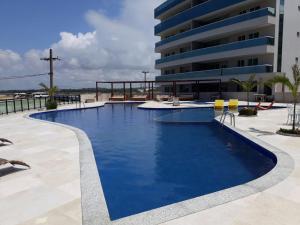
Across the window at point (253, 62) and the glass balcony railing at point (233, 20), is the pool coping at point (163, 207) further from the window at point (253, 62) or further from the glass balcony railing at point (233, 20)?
the window at point (253, 62)

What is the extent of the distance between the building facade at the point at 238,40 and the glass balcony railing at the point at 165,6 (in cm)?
35

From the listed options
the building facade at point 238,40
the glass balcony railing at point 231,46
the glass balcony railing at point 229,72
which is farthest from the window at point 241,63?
the glass balcony railing at point 231,46

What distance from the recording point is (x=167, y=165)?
29.5 feet

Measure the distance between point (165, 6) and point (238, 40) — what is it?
19.8 meters

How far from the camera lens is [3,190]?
576cm

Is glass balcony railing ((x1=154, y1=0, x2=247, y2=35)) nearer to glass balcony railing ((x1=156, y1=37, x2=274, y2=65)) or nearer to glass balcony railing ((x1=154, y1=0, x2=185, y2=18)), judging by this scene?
glass balcony railing ((x1=154, y1=0, x2=185, y2=18))

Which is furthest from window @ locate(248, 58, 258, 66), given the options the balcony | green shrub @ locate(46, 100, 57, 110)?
green shrub @ locate(46, 100, 57, 110)

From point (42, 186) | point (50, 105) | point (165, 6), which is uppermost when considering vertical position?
point (165, 6)

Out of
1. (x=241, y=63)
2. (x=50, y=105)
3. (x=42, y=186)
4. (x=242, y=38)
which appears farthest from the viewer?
(x=242, y=38)

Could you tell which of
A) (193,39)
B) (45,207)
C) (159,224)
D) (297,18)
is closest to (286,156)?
(159,224)

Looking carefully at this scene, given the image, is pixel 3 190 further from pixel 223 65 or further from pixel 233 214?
pixel 223 65

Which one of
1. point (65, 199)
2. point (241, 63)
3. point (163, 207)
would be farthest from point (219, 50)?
point (65, 199)

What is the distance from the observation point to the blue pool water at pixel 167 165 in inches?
258

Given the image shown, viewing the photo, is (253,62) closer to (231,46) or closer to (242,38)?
(231,46)
